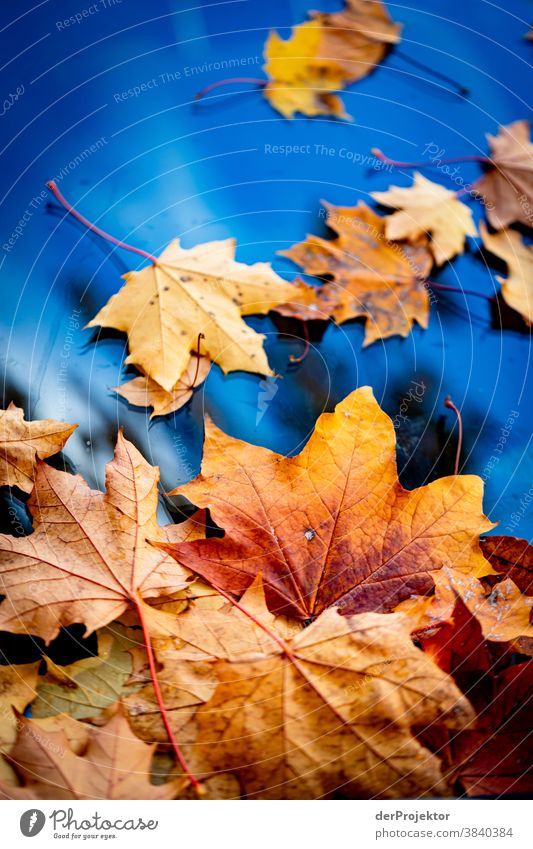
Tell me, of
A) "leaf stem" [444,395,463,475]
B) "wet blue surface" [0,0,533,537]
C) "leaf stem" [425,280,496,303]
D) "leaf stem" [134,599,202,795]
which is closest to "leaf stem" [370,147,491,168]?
"wet blue surface" [0,0,533,537]

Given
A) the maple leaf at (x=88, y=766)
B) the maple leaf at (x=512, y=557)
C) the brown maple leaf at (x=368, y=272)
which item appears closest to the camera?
the maple leaf at (x=88, y=766)

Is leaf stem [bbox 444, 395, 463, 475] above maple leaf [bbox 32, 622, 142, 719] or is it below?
above

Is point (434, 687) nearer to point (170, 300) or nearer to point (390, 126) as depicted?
point (170, 300)

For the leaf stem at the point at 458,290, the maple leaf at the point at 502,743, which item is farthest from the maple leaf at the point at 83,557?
the leaf stem at the point at 458,290

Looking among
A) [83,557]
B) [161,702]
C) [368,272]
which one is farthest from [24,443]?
[368,272]

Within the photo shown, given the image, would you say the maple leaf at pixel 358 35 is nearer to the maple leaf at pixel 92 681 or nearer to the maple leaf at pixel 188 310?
the maple leaf at pixel 188 310

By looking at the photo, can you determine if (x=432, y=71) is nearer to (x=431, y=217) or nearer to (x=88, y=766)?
(x=431, y=217)
